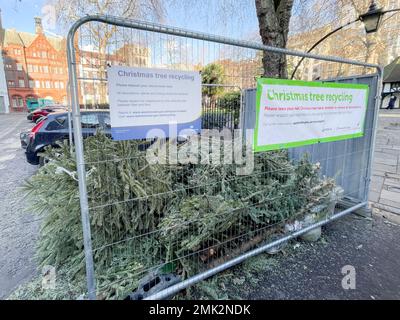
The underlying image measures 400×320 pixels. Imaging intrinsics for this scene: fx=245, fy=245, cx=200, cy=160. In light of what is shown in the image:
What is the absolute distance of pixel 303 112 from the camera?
2.37 meters

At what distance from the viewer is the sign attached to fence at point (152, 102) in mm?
1481

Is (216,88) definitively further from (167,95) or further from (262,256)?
(262,256)

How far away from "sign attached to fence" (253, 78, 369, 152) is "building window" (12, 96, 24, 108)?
1820 inches

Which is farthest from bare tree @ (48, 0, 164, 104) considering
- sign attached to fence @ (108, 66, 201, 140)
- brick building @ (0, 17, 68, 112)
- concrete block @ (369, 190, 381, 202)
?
brick building @ (0, 17, 68, 112)

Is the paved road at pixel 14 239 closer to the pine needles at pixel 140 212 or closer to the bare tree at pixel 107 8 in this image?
the pine needles at pixel 140 212

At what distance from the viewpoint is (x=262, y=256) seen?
2500mm

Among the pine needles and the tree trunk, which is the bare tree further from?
the pine needles

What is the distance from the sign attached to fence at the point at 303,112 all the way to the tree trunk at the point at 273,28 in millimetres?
1444

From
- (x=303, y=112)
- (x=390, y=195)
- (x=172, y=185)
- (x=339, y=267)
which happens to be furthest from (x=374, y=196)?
(x=172, y=185)

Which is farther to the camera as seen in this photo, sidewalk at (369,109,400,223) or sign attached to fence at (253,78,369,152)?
sidewalk at (369,109,400,223)

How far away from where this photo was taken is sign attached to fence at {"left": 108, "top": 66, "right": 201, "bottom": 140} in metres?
1.48

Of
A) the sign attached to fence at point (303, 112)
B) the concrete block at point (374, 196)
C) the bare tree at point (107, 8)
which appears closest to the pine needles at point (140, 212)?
the sign attached to fence at point (303, 112)

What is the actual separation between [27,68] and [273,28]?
46440 mm
